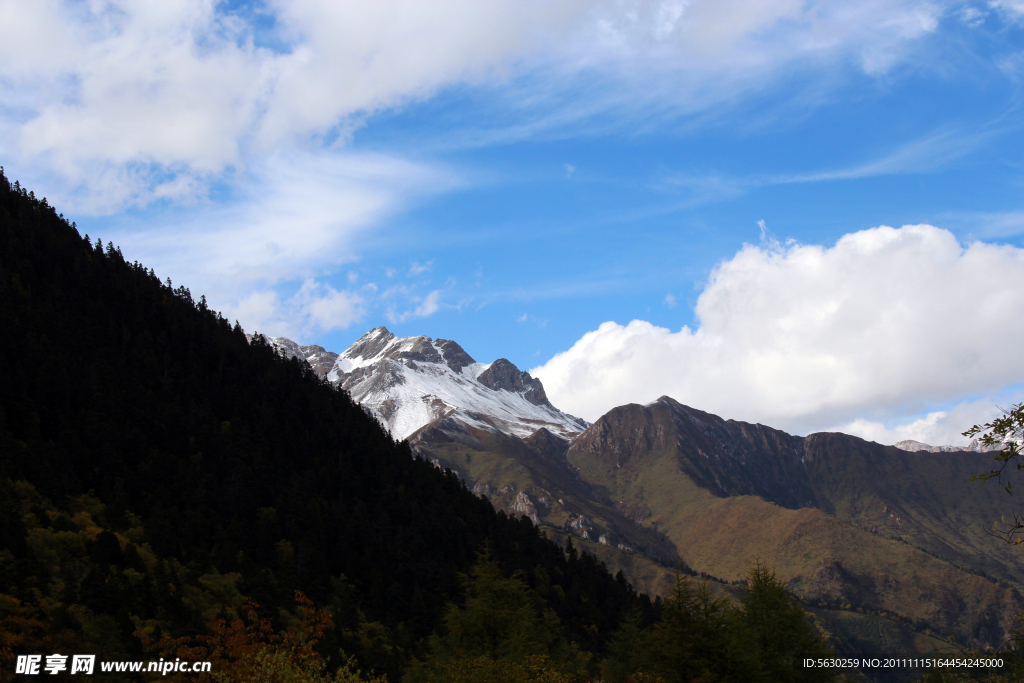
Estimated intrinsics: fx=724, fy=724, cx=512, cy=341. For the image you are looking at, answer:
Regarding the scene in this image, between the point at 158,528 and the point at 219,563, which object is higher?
the point at 158,528

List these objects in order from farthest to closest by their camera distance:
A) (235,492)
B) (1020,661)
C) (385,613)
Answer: (235,492) → (385,613) → (1020,661)

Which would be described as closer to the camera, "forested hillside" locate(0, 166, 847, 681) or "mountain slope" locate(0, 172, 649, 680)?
"forested hillside" locate(0, 166, 847, 681)

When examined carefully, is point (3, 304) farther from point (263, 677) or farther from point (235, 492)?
point (263, 677)

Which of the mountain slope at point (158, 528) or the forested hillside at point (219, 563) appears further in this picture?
the mountain slope at point (158, 528)

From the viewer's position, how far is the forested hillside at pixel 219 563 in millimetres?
71250

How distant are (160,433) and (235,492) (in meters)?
28.1

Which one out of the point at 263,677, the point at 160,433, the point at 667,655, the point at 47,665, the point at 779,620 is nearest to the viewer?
the point at 263,677

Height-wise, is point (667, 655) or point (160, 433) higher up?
point (160, 433)

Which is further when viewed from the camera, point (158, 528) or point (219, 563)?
point (219, 563)

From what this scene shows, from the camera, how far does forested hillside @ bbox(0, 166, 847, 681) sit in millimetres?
71250

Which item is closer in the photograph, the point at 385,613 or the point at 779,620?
the point at 779,620

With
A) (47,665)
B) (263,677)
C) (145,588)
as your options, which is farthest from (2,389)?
(263,677)

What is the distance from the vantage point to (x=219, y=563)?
134375 millimetres

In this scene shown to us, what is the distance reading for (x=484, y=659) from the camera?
58844 mm
